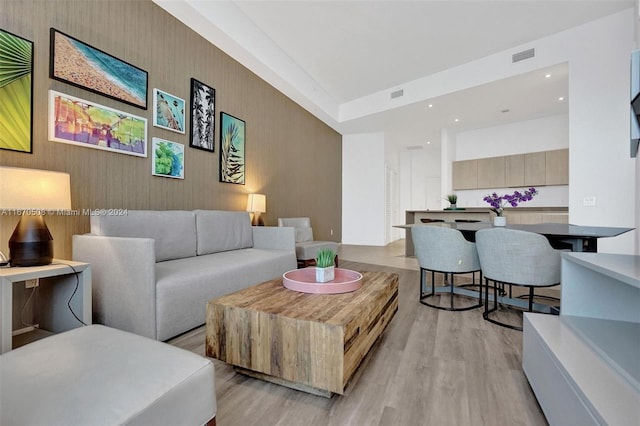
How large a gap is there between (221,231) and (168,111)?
4.43ft

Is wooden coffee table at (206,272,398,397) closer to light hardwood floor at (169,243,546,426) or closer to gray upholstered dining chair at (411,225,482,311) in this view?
light hardwood floor at (169,243,546,426)

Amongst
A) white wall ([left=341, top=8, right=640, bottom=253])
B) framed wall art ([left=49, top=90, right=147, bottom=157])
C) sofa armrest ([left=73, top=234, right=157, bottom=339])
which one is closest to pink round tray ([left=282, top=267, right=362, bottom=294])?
sofa armrest ([left=73, top=234, right=157, bottom=339])

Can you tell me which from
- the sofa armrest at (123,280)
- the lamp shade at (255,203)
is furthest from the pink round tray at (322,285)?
the lamp shade at (255,203)

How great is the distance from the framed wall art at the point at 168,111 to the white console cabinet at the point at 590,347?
10.9 feet

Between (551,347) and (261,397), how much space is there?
1.23 m

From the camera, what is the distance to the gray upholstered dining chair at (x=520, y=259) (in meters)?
1.96

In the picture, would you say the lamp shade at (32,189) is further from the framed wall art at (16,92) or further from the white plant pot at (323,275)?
the white plant pot at (323,275)

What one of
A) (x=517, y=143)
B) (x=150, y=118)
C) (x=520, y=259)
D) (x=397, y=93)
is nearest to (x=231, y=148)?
(x=150, y=118)

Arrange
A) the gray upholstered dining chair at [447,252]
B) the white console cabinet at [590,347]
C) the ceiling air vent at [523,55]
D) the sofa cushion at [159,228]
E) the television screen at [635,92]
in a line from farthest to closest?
1. the ceiling air vent at [523,55]
2. the gray upholstered dining chair at [447,252]
3. the sofa cushion at [159,228]
4. the television screen at [635,92]
5. the white console cabinet at [590,347]

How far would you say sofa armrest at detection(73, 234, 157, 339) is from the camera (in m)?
1.75

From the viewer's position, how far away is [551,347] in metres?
1.10

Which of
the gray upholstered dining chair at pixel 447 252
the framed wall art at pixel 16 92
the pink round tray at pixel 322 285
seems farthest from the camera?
the gray upholstered dining chair at pixel 447 252

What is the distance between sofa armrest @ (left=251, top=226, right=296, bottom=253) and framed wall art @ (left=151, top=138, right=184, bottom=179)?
108 cm

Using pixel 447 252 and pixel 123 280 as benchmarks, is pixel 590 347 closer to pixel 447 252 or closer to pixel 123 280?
pixel 447 252
